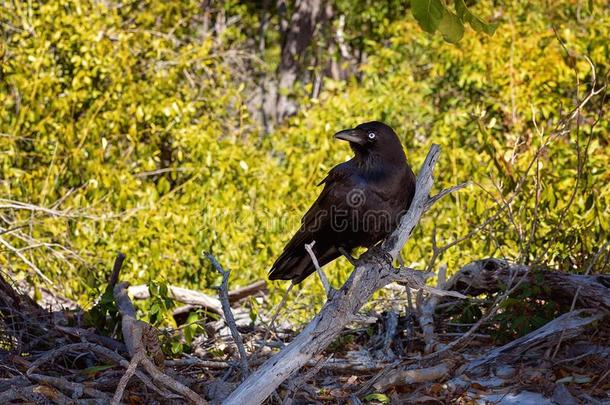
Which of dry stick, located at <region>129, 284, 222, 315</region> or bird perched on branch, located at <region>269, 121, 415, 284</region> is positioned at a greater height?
bird perched on branch, located at <region>269, 121, 415, 284</region>

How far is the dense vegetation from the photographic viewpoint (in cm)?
761

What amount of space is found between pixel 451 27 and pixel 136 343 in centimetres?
204

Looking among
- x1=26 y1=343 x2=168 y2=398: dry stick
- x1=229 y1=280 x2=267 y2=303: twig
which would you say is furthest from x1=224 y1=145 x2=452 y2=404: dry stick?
x1=229 y1=280 x2=267 y2=303: twig

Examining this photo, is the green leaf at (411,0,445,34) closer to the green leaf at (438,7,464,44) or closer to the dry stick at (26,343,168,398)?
the green leaf at (438,7,464,44)

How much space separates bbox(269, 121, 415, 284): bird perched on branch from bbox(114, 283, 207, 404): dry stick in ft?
2.79

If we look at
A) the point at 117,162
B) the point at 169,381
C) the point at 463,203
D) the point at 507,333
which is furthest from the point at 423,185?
the point at 117,162

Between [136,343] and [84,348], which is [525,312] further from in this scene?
[84,348]

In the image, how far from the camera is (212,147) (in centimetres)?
932

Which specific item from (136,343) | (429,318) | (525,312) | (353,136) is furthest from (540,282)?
(136,343)

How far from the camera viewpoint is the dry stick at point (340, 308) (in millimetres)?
3834

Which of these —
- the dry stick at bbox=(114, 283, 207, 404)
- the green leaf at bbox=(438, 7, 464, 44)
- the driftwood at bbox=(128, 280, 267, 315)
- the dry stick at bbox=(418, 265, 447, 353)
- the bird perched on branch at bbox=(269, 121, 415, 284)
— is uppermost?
the green leaf at bbox=(438, 7, 464, 44)

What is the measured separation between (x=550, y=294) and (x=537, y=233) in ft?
6.92

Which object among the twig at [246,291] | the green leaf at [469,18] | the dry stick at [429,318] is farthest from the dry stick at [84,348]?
the twig at [246,291]

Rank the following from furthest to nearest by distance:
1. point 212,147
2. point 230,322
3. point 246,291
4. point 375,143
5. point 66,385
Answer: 1. point 212,147
2. point 246,291
3. point 375,143
4. point 230,322
5. point 66,385
